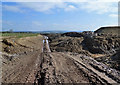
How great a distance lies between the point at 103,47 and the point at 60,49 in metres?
7.15

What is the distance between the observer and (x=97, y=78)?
26.2ft

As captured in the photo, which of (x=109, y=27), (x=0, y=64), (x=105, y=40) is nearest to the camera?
(x=0, y=64)

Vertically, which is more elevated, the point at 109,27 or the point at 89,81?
the point at 109,27

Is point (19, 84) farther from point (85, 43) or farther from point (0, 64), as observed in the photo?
point (85, 43)

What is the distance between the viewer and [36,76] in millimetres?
8461

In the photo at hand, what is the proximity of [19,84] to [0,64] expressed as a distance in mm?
5928

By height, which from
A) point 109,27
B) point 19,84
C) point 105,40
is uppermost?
point 109,27

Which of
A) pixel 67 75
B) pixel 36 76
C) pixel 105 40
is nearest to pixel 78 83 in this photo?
pixel 67 75

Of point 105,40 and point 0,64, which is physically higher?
point 105,40

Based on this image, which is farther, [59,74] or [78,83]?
[59,74]

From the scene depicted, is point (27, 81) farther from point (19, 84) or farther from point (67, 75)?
point (67, 75)

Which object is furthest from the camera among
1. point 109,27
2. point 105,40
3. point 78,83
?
point 109,27

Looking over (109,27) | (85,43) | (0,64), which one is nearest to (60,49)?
(85,43)

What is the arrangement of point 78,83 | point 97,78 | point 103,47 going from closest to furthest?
1. point 78,83
2. point 97,78
3. point 103,47
